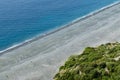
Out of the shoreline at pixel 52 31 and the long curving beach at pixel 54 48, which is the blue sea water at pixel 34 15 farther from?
the long curving beach at pixel 54 48

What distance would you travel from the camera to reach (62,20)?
7038 centimetres

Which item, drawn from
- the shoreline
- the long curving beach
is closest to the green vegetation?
the long curving beach

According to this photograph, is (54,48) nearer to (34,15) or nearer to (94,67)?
(94,67)

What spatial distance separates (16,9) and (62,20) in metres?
16.4

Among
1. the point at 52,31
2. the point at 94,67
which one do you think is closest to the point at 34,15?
the point at 52,31

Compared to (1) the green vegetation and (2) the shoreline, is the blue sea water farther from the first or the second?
(1) the green vegetation

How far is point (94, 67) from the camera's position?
94.5 feet

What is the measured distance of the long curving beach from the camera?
137 feet

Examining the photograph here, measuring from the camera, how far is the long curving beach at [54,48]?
41.8 meters

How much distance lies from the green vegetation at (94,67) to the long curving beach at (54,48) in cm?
892

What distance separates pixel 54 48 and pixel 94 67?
73.8ft

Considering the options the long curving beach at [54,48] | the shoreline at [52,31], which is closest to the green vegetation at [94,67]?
the long curving beach at [54,48]

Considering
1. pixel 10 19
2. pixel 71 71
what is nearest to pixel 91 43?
pixel 71 71

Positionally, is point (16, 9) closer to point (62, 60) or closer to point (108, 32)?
point (108, 32)
